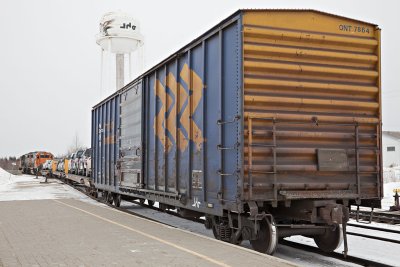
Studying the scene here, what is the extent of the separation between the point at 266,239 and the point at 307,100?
93.4 inches

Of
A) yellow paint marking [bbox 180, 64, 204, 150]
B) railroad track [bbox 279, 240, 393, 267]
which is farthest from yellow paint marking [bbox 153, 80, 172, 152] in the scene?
railroad track [bbox 279, 240, 393, 267]

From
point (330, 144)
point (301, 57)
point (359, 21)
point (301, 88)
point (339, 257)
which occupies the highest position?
point (359, 21)

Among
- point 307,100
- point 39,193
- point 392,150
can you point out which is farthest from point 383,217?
point 392,150

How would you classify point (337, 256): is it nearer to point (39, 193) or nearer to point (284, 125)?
point (284, 125)

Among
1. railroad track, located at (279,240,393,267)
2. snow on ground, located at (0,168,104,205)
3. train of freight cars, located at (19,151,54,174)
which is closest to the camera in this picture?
railroad track, located at (279,240,393,267)

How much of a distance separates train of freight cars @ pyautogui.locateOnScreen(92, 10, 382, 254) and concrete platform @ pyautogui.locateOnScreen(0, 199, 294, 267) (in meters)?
0.78

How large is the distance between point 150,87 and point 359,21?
530 cm

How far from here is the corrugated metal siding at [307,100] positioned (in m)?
7.02

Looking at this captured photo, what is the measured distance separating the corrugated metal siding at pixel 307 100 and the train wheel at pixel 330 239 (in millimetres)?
802

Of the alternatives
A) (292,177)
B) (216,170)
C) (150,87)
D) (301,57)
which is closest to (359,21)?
(301,57)

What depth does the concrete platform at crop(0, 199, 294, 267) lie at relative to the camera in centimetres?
621

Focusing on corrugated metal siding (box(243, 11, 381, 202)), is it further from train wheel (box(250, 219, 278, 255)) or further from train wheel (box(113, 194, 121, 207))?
train wheel (box(113, 194, 121, 207))

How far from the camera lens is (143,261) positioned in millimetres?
6199

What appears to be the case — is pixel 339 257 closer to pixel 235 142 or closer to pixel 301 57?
pixel 235 142
